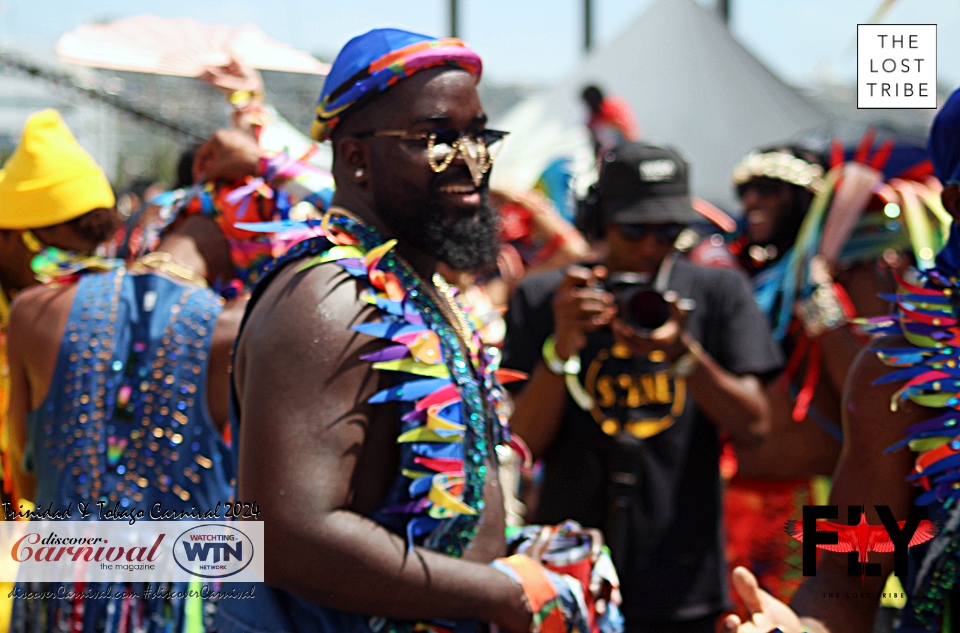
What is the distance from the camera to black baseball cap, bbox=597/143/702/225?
338cm

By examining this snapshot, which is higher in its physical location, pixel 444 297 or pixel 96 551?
pixel 444 297

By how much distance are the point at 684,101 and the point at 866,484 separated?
6.66m

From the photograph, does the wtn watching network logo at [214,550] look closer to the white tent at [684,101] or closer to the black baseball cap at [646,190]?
the black baseball cap at [646,190]

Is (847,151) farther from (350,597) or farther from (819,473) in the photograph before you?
(350,597)

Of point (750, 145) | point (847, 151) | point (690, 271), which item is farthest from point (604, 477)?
point (750, 145)

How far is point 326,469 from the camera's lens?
188cm

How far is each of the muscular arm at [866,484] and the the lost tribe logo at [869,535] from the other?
12mm

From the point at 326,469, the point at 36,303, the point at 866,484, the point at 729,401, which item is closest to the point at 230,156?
the point at 36,303

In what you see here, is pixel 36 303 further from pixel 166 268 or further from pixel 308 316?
pixel 308 316

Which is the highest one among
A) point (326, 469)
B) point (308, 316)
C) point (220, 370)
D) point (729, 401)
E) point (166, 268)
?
point (308, 316)

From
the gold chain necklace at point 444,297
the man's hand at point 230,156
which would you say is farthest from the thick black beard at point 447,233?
the man's hand at point 230,156

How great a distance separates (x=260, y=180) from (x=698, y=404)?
1581 millimetres

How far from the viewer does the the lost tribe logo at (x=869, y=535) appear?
206 cm

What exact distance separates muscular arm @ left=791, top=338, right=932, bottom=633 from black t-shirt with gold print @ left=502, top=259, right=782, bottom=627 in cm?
116
